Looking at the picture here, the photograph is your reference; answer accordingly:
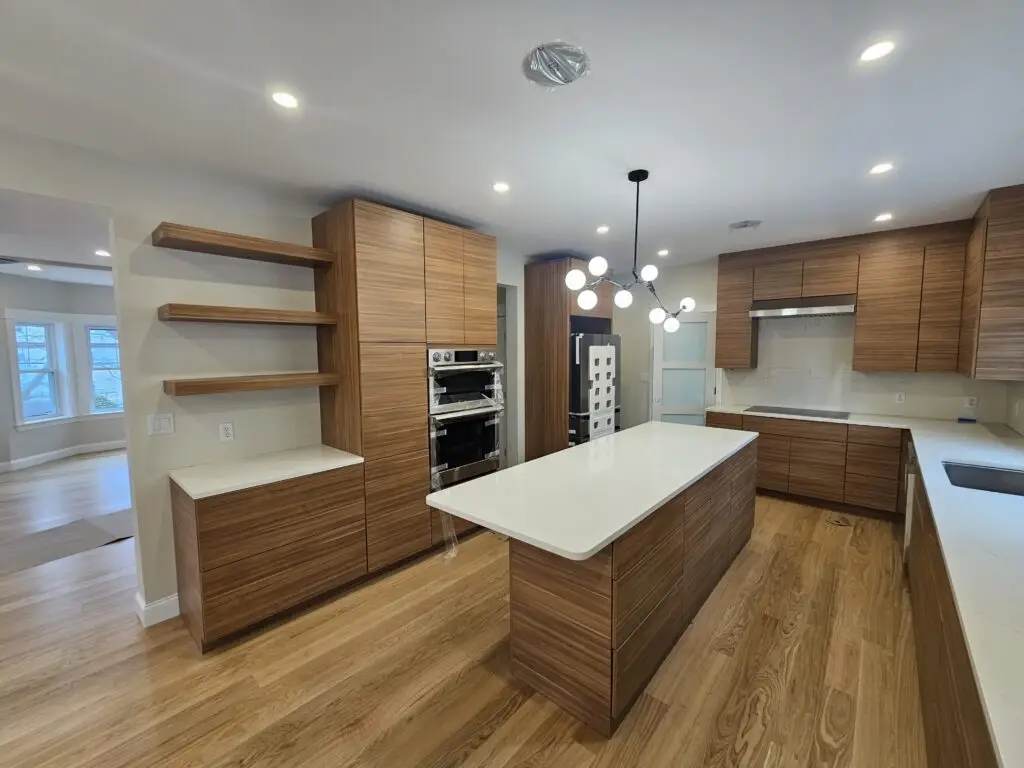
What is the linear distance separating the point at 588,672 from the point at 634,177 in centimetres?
252

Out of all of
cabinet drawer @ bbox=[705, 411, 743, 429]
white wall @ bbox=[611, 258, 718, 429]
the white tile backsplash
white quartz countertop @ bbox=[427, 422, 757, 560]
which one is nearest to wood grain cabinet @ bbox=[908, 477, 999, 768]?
white quartz countertop @ bbox=[427, 422, 757, 560]

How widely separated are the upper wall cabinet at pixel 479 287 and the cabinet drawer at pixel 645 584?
2048 millimetres

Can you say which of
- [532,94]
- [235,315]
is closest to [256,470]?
[235,315]

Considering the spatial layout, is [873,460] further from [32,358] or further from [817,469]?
[32,358]

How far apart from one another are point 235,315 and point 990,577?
3.28m

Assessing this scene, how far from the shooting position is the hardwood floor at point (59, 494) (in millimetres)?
3881

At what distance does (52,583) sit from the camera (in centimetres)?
283

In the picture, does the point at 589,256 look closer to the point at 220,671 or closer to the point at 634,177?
the point at 634,177

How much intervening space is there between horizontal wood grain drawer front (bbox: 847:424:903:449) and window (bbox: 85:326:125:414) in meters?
9.22

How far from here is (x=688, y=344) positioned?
5.03 m

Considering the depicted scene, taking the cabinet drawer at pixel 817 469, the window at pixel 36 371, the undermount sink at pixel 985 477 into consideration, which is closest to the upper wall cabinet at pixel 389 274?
the undermount sink at pixel 985 477

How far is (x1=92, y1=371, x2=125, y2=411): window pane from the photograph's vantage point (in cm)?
652

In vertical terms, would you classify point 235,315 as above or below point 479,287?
below

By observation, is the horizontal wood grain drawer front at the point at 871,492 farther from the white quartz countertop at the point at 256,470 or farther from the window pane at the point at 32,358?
the window pane at the point at 32,358
